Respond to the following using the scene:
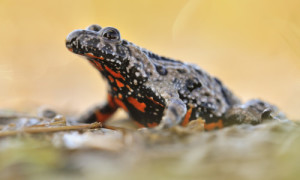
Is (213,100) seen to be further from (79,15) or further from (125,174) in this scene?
(79,15)

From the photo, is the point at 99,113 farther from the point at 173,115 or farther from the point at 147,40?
the point at 147,40

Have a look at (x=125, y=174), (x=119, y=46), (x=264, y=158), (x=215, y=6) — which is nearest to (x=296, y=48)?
(x=119, y=46)

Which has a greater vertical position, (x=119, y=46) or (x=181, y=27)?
(x=181, y=27)

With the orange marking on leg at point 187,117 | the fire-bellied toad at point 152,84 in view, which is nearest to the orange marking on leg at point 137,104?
the fire-bellied toad at point 152,84

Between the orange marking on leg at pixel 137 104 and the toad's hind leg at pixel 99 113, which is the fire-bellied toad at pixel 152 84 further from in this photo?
the toad's hind leg at pixel 99 113

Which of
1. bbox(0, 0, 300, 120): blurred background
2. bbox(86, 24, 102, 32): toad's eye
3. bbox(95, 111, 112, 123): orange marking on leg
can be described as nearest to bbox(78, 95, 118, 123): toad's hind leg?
bbox(95, 111, 112, 123): orange marking on leg

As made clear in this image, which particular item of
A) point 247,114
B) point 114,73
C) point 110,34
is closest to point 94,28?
point 110,34

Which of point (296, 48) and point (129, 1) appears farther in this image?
point (129, 1)
